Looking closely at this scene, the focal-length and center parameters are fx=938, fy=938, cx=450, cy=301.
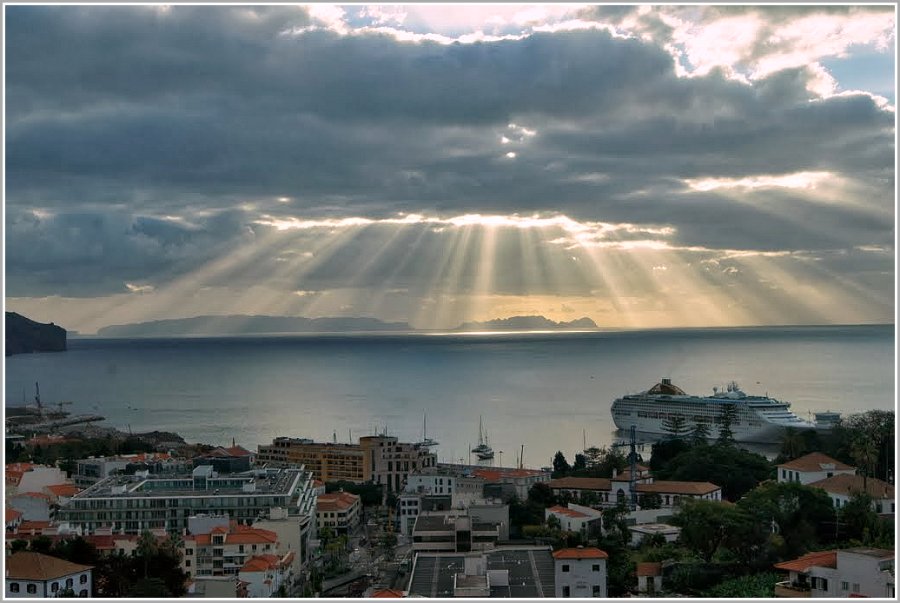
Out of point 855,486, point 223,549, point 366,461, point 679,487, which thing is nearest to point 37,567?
point 223,549

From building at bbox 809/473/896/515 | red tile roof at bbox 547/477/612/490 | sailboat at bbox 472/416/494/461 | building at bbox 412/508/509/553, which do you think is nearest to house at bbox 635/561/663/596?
building at bbox 412/508/509/553

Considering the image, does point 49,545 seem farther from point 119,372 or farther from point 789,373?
point 119,372

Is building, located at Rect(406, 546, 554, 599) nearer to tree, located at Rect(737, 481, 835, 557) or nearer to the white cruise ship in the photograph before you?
tree, located at Rect(737, 481, 835, 557)

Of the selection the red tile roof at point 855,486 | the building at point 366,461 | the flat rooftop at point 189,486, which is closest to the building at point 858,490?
the red tile roof at point 855,486

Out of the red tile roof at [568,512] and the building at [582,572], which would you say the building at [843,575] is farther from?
the red tile roof at [568,512]

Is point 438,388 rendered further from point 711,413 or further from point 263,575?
point 263,575

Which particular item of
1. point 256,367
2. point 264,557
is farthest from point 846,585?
point 256,367
